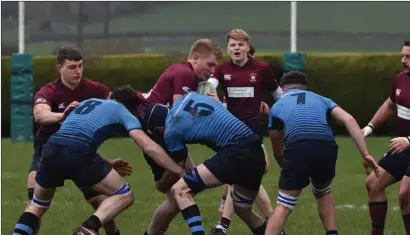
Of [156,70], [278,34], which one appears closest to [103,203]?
[156,70]

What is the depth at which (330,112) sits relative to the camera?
826 cm

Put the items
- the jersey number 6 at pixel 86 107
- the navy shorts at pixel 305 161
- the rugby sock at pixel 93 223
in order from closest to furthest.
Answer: the rugby sock at pixel 93 223, the jersey number 6 at pixel 86 107, the navy shorts at pixel 305 161

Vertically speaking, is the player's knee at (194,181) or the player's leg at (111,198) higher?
the player's knee at (194,181)

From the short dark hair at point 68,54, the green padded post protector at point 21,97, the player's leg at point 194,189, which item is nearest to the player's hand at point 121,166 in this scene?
the player's leg at point 194,189

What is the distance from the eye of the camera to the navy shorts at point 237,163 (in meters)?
7.81

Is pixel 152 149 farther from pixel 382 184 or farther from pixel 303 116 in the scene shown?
pixel 382 184

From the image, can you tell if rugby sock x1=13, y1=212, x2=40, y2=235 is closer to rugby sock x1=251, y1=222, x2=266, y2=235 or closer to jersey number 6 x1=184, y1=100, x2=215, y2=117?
jersey number 6 x1=184, y1=100, x2=215, y2=117

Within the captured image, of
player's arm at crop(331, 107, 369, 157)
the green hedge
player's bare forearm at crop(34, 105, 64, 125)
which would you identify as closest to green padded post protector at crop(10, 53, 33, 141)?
the green hedge

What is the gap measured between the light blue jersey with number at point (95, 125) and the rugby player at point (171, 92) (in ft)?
1.84

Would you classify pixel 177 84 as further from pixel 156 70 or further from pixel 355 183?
pixel 156 70

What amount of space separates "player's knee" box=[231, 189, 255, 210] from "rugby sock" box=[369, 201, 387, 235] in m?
1.26

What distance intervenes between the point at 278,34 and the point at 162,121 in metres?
18.6

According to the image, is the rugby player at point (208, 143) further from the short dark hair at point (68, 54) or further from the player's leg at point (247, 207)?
the short dark hair at point (68, 54)

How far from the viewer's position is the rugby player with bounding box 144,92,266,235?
7.82 m
